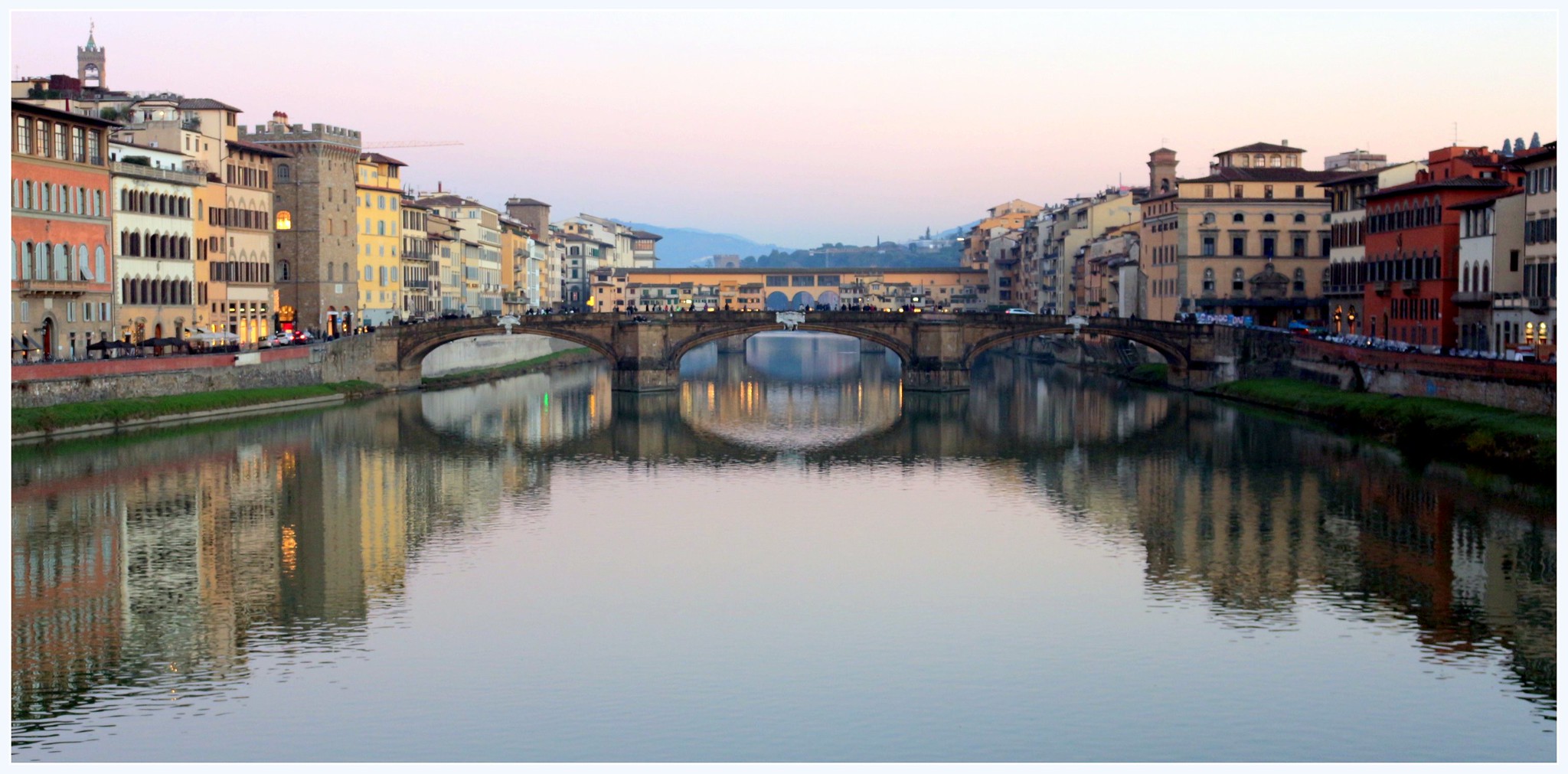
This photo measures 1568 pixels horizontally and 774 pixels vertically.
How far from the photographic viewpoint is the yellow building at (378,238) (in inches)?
4048

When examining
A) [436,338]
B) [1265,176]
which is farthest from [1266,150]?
[436,338]

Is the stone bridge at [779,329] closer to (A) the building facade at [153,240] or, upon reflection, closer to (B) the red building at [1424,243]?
(B) the red building at [1424,243]

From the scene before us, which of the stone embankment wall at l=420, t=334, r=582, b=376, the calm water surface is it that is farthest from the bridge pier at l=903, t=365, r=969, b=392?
the calm water surface

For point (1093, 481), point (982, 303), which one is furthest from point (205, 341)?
point (982, 303)

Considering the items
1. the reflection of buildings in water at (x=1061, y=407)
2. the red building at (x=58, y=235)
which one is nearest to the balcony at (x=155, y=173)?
the red building at (x=58, y=235)

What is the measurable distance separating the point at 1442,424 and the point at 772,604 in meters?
30.8

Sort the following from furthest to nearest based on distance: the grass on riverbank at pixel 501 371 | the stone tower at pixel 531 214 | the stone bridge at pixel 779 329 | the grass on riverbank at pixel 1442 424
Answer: the stone tower at pixel 531 214
the grass on riverbank at pixel 501 371
the stone bridge at pixel 779 329
the grass on riverbank at pixel 1442 424

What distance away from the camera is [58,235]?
69.0 meters

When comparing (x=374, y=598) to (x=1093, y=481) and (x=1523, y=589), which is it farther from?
(x=1093, y=481)

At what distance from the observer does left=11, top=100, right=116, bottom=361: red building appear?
65.6 meters

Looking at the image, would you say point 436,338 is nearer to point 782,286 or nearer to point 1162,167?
point 1162,167

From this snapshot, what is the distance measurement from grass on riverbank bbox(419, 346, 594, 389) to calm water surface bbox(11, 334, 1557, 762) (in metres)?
30.7

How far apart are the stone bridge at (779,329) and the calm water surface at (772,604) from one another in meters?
25.9

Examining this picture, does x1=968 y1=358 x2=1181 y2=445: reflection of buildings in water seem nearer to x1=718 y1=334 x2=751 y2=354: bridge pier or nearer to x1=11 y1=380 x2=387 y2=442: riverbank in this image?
x1=11 y1=380 x2=387 y2=442: riverbank
